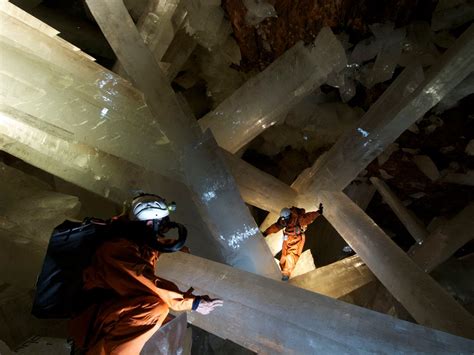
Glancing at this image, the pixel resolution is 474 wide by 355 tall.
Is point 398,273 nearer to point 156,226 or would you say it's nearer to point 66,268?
point 156,226

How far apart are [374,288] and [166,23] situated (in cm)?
392

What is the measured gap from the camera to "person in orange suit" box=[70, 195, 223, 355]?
2316 millimetres

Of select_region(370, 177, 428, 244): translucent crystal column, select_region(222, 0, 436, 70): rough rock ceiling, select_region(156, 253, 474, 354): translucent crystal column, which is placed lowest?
select_region(370, 177, 428, 244): translucent crystal column

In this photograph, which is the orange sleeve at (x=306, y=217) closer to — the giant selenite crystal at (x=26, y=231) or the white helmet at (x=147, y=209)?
the white helmet at (x=147, y=209)

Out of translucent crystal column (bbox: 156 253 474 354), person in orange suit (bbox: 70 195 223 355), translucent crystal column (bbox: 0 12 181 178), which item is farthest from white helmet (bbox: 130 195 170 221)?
translucent crystal column (bbox: 0 12 181 178)

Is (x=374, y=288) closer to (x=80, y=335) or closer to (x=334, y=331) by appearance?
(x=334, y=331)

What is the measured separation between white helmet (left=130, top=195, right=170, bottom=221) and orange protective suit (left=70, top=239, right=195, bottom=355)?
270 millimetres

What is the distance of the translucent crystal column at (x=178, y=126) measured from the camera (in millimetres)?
3561

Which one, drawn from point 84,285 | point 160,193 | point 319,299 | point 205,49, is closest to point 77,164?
point 160,193

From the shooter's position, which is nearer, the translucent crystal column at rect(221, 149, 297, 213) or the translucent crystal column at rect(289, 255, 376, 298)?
the translucent crystal column at rect(221, 149, 297, 213)

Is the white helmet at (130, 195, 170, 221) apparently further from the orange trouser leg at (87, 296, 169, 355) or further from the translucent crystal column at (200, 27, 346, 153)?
the translucent crystal column at (200, 27, 346, 153)

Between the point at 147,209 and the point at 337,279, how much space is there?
8.57 feet

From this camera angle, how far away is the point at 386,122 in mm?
3846

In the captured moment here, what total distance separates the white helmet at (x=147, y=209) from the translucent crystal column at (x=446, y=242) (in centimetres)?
336
